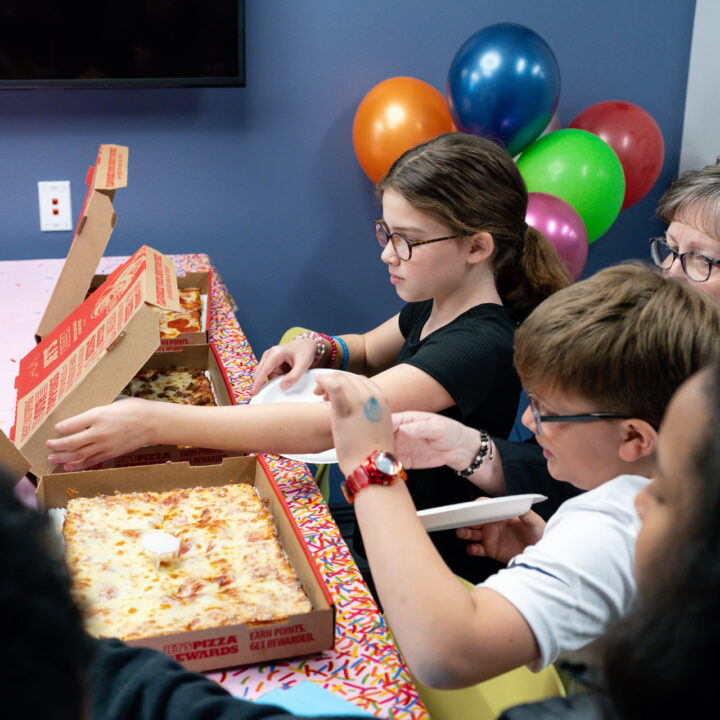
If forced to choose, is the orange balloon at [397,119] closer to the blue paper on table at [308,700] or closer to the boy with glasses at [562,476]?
the boy with glasses at [562,476]

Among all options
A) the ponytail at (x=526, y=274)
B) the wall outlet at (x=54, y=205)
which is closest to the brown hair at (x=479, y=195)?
the ponytail at (x=526, y=274)

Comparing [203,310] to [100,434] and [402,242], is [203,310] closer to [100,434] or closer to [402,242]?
[402,242]

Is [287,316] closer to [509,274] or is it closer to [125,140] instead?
[125,140]

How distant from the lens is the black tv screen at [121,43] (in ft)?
7.27

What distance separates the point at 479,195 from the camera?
1.38m

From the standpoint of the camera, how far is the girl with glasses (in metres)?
1.17

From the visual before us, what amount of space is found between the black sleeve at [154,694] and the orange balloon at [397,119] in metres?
1.79

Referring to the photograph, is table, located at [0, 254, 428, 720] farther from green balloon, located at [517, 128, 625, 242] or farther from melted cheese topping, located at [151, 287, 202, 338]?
green balloon, located at [517, 128, 625, 242]

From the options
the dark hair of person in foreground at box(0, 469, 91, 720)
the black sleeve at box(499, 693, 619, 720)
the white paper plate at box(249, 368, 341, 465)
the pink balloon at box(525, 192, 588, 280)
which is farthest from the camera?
the pink balloon at box(525, 192, 588, 280)

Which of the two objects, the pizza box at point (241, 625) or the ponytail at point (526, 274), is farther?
the ponytail at point (526, 274)

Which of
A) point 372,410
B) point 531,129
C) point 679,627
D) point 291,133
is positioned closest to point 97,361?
point 372,410

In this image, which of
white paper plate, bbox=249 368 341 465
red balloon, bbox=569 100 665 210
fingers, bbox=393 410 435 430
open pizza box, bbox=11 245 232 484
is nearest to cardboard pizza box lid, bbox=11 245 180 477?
open pizza box, bbox=11 245 232 484

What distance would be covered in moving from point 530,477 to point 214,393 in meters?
0.61

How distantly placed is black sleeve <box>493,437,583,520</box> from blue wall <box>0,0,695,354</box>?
1564 millimetres
